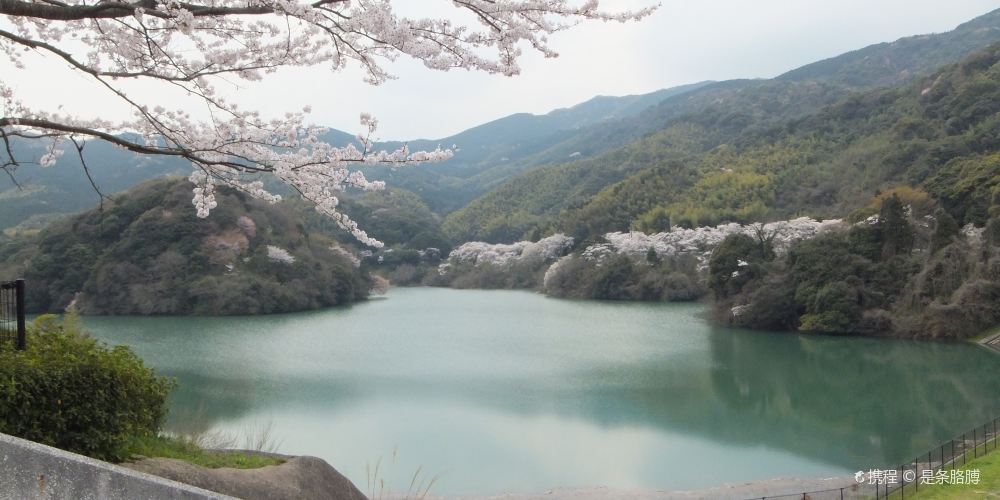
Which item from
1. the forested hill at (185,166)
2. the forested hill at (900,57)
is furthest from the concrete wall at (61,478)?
the forested hill at (900,57)

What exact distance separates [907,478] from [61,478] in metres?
7.11

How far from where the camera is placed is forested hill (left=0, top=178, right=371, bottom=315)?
2598 centimetres

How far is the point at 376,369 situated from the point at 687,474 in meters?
7.65

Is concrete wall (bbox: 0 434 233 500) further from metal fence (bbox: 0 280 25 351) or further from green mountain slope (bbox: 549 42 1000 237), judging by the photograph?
green mountain slope (bbox: 549 42 1000 237)

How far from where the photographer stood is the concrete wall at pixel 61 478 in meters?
2.31

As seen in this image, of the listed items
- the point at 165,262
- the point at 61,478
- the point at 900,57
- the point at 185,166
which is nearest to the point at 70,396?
the point at 61,478

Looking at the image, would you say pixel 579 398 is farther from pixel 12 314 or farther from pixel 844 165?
pixel 844 165

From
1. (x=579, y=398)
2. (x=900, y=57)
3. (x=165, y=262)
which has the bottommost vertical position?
(x=579, y=398)

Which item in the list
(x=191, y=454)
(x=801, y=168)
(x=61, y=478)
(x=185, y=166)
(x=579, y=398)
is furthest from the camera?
(x=185, y=166)

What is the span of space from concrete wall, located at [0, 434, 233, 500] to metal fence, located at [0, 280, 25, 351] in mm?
1405

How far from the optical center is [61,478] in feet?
7.88

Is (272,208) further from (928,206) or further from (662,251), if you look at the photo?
(928,206)

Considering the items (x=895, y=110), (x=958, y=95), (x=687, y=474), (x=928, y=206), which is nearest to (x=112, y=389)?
(x=687, y=474)

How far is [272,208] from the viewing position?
32406mm
